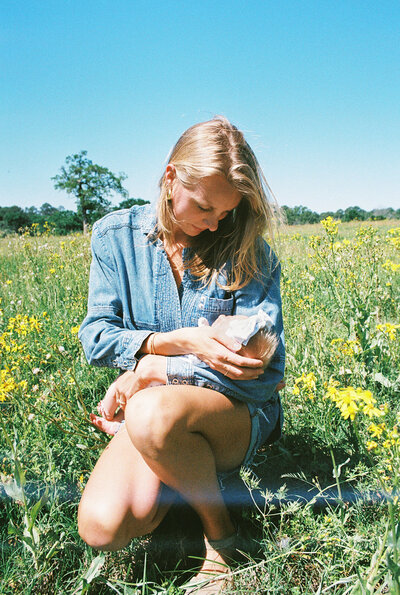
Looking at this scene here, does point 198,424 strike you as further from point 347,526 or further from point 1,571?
point 1,571

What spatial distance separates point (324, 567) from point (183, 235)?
1403mm

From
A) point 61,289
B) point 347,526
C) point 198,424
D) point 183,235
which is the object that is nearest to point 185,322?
point 183,235

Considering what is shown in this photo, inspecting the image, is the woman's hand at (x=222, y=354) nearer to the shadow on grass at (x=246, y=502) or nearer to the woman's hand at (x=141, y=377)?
the woman's hand at (x=141, y=377)

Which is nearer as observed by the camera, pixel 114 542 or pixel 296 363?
pixel 114 542

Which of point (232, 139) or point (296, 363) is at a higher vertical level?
point (232, 139)

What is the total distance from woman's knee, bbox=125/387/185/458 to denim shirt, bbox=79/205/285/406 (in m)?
0.33

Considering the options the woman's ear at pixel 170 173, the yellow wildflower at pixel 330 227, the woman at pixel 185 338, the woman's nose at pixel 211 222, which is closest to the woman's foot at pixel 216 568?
the woman at pixel 185 338

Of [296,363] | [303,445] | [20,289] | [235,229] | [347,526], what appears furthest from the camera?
[20,289]

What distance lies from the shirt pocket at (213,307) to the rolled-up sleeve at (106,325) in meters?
0.25

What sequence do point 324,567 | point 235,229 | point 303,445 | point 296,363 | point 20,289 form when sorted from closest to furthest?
point 324,567 < point 235,229 < point 303,445 < point 296,363 < point 20,289

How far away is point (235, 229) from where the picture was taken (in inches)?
75.9

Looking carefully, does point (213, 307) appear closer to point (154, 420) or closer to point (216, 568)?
point (154, 420)

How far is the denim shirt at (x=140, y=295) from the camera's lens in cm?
182

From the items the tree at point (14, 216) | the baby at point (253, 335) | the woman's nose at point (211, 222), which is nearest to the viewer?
the baby at point (253, 335)
